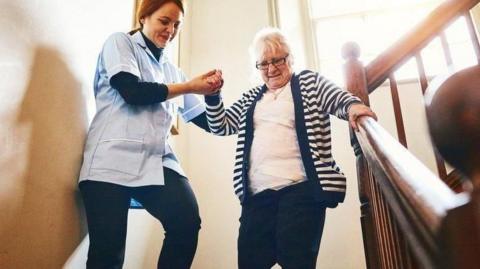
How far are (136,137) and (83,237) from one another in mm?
379

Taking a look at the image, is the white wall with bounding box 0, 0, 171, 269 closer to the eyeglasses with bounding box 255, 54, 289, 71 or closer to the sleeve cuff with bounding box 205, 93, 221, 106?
the sleeve cuff with bounding box 205, 93, 221, 106

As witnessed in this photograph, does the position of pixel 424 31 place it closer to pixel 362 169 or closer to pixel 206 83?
pixel 362 169

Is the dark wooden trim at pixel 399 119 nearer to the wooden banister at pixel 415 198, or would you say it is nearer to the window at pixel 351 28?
the wooden banister at pixel 415 198

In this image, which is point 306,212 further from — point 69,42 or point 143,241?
point 143,241

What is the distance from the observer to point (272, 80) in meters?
1.58

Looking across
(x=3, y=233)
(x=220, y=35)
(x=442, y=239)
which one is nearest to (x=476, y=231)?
(x=442, y=239)

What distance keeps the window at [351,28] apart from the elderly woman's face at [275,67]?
152 centimetres

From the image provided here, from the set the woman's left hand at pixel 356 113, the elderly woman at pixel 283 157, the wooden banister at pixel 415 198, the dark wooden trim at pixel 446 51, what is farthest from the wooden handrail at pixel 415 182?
the dark wooden trim at pixel 446 51

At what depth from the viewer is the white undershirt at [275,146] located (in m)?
1.36

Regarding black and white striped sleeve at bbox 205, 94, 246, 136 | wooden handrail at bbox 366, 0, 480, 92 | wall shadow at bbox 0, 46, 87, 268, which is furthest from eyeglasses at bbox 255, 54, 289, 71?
wall shadow at bbox 0, 46, 87, 268

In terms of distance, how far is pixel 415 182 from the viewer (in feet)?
1.52

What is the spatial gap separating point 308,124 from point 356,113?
0.82ft

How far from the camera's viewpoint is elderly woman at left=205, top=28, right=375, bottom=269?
49.9 inches

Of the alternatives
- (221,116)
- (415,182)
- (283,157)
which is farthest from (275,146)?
(415,182)
